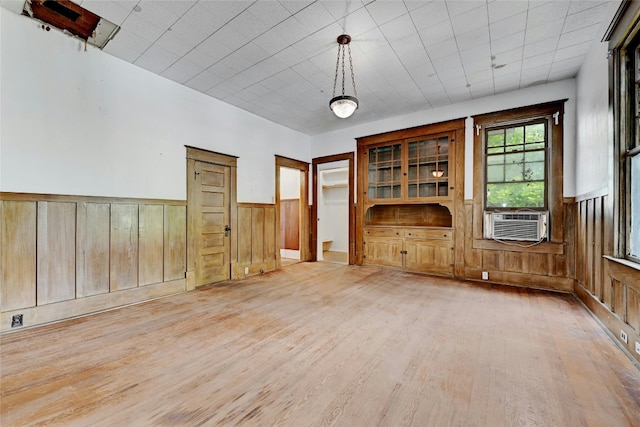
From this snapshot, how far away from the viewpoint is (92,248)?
319 cm

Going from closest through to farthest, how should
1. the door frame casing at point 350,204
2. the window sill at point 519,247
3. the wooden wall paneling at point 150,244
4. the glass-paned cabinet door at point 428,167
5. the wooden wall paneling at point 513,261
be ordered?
the wooden wall paneling at point 150,244 → the window sill at point 519,247 → the wooden wall paneling at point 513,261 → the glass-paned cabinet door at point 428,167 → the door frame casing at point 350,204

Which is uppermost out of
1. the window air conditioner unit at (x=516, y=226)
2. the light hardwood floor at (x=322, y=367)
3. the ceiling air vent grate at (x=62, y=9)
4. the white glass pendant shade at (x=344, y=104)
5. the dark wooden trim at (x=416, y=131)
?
the ceiling air vent grate at (x=62, y=9)

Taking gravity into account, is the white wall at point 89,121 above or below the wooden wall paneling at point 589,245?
above

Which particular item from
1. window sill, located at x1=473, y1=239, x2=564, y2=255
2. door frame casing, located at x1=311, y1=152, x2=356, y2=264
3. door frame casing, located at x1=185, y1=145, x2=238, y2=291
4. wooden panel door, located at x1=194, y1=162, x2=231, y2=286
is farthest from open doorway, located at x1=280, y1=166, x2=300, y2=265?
window sill, located at x1=473, y1=239, x2=564, y2=255

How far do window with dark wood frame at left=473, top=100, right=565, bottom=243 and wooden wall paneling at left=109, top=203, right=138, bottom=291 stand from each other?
5193 millimetres

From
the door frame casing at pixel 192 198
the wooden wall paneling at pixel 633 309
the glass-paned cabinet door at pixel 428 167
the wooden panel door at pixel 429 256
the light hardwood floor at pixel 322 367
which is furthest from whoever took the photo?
the glass-paned cabinet door at pixel 428 167

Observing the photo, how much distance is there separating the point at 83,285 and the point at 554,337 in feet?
16.0

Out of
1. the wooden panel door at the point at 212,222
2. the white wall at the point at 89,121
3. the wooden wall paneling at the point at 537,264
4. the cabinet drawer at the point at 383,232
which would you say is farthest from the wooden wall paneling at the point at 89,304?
the wooden wall paneling at the point at 537,264

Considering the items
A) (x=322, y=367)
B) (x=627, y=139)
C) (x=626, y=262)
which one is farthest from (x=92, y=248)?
(x=627, y=139)

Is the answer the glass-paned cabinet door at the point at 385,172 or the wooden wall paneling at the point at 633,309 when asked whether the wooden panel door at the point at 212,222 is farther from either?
the wooden wall paneling at the point at 633,309

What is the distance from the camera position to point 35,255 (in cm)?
279

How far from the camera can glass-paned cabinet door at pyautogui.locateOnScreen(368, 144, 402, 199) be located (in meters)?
5.56

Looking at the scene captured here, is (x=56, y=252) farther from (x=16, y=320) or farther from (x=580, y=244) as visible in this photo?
(x=580, y=244)

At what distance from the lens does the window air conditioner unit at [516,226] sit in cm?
408
